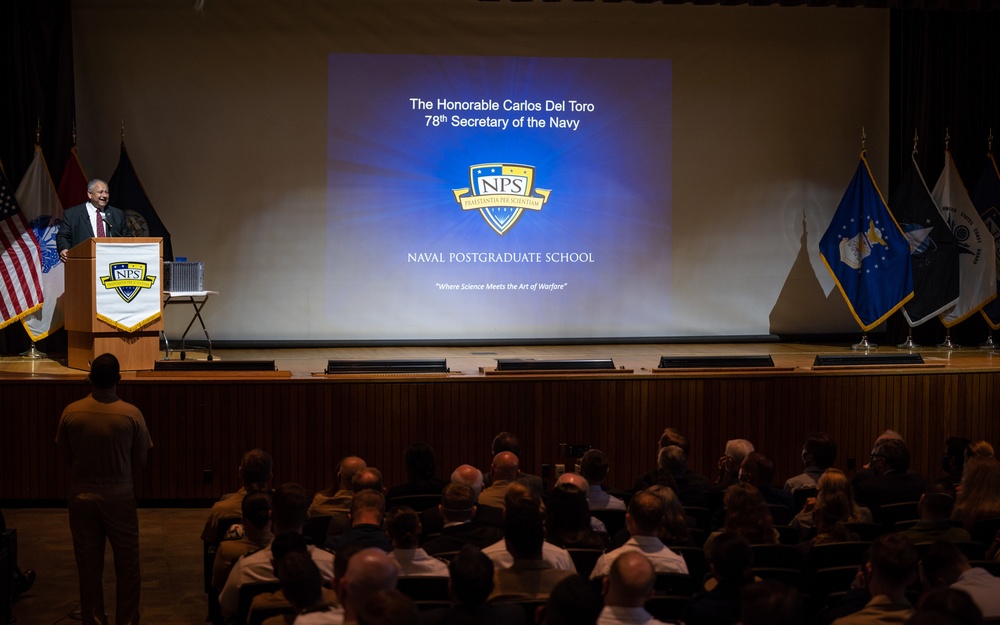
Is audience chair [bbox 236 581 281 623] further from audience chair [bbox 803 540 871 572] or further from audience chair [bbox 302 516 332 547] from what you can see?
audience chair [bbox 803 540 871 572]

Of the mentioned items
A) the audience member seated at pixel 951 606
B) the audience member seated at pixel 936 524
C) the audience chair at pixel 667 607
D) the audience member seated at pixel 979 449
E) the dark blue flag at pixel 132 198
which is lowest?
the audience chair at pixel 667 607

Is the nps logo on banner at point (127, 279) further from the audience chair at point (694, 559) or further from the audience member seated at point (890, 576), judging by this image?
the audience member seated at point (890, 576)

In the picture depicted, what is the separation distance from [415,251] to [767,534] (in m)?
7.12

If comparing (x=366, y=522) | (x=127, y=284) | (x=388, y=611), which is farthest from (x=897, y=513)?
(x=127, y=284)

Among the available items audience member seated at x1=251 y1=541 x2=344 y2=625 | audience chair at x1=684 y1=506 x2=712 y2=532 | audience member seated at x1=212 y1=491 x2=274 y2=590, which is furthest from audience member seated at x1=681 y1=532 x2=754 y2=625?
audience member seated at x1=212 y1=491 x2=274 y2=590

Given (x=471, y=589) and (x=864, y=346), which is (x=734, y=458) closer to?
(x=471, y=589)

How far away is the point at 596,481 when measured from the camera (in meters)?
5.10

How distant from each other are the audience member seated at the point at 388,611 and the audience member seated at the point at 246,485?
2.04m

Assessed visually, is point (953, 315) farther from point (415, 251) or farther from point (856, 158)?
point (415, 251)

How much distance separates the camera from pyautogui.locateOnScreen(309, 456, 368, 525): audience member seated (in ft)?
16.0

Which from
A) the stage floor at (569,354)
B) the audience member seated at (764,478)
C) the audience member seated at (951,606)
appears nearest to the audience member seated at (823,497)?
the audience member seated at (764,478)

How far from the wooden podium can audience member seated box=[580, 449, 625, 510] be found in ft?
12.1

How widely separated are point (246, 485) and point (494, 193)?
6.53 m

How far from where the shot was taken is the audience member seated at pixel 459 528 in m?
4.08
